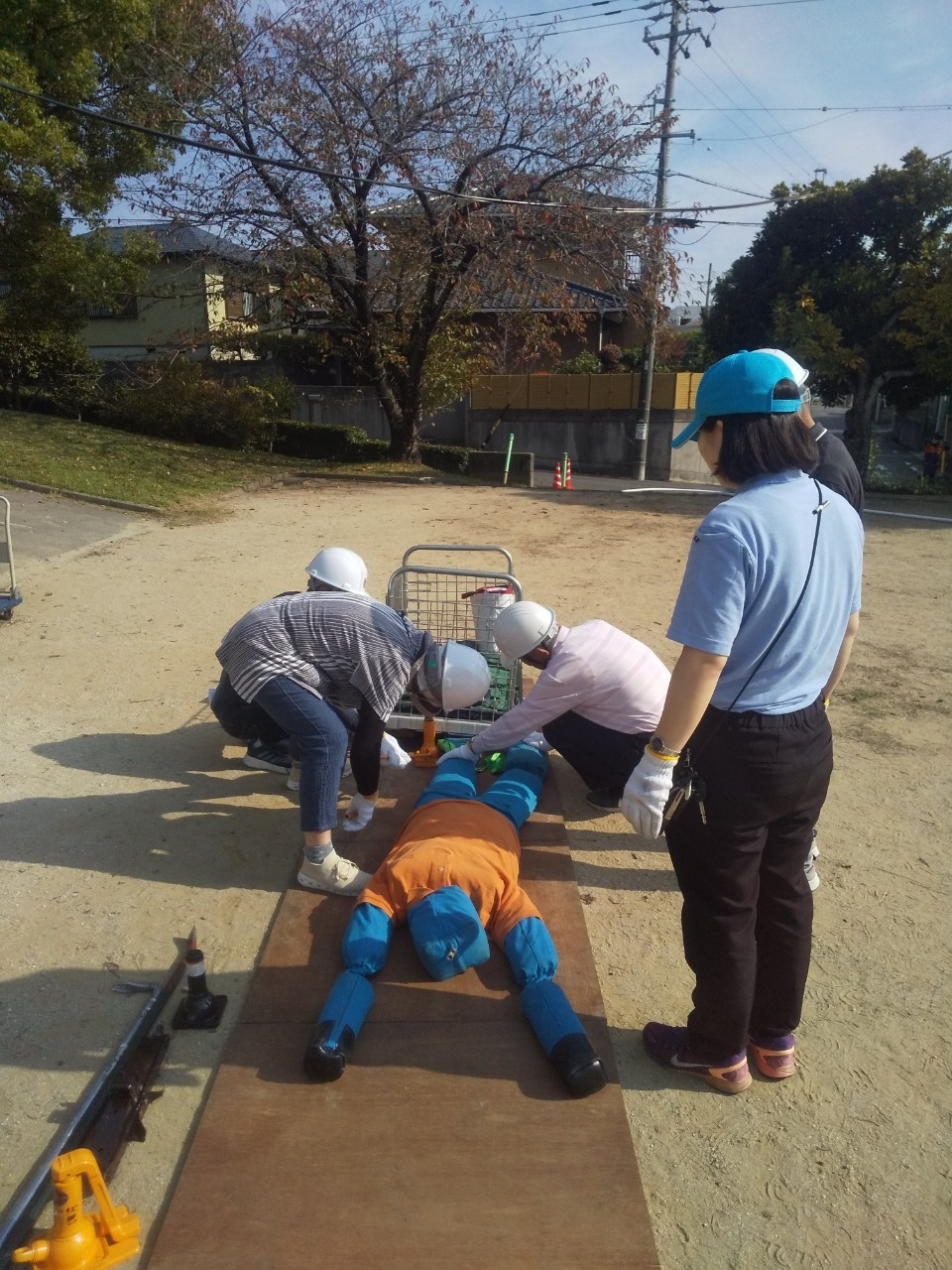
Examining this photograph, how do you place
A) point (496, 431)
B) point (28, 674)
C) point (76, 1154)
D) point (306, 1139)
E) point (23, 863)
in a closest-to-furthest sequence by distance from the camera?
point (76, 1154) → point (306, 1139) → point (23, 863) → point (28, 674) → point (496, 431)

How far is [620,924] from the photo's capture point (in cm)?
355

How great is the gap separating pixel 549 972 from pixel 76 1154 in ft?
4.88

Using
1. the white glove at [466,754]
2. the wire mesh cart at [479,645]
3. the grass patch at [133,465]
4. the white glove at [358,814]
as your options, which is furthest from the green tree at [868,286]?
the white glove at [358,814]

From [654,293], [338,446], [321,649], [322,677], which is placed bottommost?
[338,446]

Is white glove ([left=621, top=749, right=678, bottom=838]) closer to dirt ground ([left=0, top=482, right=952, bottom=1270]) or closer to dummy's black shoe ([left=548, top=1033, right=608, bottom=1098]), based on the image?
dummy's black shoe ([left=548, top=1033, right=608, bottom=1098])

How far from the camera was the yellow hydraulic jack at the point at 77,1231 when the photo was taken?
6.68 ft

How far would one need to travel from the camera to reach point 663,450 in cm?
2469

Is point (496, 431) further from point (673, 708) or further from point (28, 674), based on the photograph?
point (673, 708)

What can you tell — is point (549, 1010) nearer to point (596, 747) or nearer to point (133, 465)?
point (596, 747)

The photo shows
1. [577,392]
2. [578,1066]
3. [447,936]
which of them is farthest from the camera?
[577,392]

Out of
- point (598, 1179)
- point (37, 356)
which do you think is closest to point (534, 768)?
point (598, 1179)

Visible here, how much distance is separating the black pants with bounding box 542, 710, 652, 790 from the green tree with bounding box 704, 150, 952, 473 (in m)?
16.2

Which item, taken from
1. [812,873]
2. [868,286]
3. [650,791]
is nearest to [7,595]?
[812,873]

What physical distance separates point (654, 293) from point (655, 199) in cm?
360
